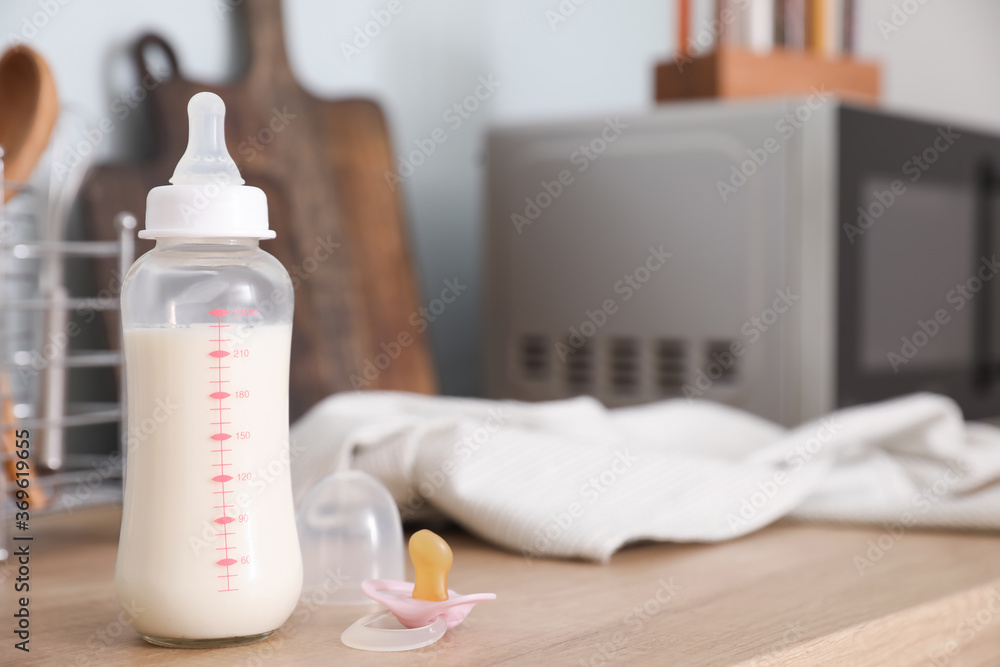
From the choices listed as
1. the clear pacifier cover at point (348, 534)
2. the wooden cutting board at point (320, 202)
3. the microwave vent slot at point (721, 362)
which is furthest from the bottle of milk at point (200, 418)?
the microwave vent slot at point (721, 362)

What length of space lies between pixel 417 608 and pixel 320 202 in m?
0.64

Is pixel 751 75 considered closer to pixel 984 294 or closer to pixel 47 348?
pixel 984 294

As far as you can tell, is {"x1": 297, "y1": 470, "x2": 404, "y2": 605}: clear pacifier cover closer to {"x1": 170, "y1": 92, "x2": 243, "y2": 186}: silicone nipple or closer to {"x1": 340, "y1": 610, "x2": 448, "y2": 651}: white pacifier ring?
{"x1": 340, "y1": 610, "x2": 448, "y2": 651}: white pacifier ring

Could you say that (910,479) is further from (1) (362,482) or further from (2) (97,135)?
(2) (97,135)

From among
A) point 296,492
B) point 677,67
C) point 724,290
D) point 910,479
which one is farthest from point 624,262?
point 296,492

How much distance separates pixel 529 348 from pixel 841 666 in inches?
27.9

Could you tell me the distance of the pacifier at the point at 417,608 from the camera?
44cm

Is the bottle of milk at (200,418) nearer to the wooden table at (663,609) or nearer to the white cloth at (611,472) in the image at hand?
the wooden table at (663,609)

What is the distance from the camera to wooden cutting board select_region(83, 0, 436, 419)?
0.95 meters

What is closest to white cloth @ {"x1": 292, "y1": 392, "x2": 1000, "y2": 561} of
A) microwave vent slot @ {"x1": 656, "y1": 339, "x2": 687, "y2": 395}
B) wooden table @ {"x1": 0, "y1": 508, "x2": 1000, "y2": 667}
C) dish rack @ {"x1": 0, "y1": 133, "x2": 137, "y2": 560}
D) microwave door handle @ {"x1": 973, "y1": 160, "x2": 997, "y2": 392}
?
wooden table @ {"x1": 0, "y1": 508, "x2": 1000, "y2": 667}

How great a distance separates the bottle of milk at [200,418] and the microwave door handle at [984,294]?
3.13 feet

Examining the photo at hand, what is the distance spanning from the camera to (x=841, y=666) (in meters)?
0.46

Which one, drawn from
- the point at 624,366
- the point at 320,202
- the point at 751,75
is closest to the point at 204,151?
the point at 320,202

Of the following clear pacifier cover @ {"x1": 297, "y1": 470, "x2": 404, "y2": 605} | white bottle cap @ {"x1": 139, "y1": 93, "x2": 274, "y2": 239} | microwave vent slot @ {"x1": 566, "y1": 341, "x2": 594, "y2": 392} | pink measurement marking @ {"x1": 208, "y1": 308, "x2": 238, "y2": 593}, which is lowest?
microwave vent slot @ {"x1": 566, "y1": 341, "x2": 594, "y2": 392}
